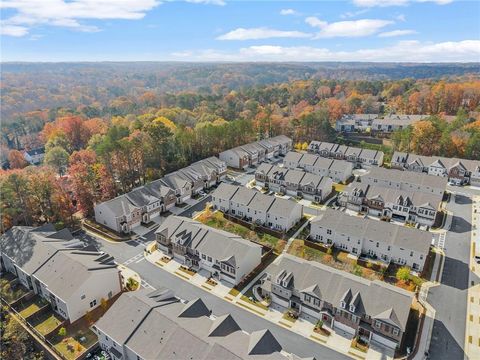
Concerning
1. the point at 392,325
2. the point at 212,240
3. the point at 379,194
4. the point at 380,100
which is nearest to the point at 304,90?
the point at 380,100

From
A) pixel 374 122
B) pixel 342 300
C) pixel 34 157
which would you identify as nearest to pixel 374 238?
pixel 342 300

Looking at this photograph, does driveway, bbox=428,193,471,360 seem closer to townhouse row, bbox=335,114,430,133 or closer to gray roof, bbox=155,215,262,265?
gray roof, bbox=155,215,262,265

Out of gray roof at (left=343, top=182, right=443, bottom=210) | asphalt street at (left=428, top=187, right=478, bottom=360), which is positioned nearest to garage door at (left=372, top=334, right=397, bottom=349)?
asphalt street at (left=428, top=187, right=478, bottom=360)

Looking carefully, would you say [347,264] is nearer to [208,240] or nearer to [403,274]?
[403,274]

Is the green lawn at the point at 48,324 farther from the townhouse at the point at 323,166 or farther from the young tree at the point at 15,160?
the young tree at the point at 15,160

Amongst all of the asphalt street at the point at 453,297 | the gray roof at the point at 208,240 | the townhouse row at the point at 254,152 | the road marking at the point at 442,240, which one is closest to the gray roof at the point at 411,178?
the asphalt street at the point at 453,297
